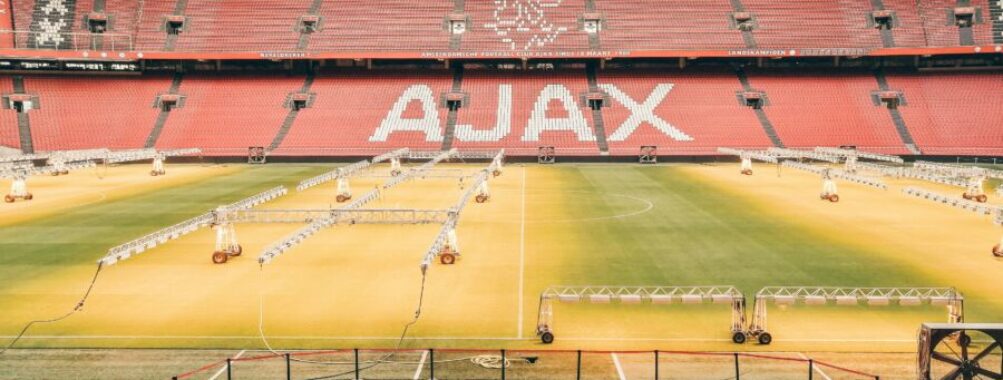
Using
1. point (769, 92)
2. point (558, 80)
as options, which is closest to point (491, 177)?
point (558, 80)

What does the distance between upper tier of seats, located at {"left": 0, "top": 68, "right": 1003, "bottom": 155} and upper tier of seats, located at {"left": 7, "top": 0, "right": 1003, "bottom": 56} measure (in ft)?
10.7

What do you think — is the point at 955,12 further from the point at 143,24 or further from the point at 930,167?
the point at 143,24

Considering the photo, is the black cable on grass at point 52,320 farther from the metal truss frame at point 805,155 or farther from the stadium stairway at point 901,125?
the stadium stairway at point 901,125

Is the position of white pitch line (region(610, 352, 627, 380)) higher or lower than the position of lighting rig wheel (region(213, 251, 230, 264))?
lower

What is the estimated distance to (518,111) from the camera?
6844 cm

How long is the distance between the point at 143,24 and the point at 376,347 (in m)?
67.5

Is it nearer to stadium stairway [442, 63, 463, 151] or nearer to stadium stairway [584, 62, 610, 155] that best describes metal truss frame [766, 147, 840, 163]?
stadium stairway [584, 62, 610, 155]

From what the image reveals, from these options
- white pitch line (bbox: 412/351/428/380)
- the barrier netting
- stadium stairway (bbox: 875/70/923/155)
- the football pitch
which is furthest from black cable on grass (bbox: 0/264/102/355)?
stadium stairway (bbox: 875/70/923/155)

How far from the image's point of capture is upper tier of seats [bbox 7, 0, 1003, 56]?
69.8 metres

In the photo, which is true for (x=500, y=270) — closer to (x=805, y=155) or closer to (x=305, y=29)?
(x=805, y=155)

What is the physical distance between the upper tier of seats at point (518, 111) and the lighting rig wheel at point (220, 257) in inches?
1544

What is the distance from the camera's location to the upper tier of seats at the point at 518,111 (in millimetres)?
64375

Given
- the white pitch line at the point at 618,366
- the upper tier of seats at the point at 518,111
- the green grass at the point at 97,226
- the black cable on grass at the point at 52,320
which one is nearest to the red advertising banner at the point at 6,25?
the upper tier of seats at the point at 518,111

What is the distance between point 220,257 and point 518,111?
45544 mm
